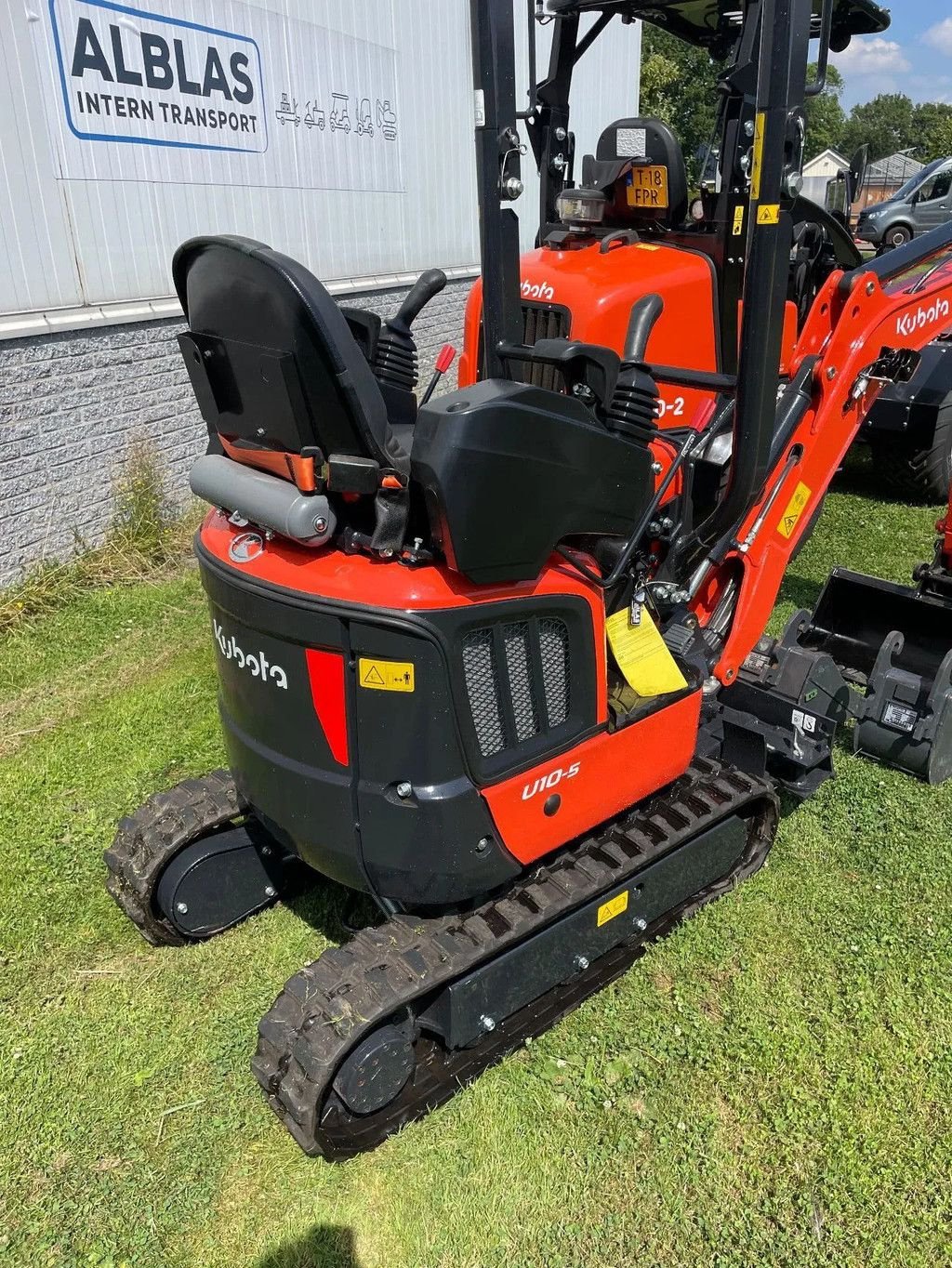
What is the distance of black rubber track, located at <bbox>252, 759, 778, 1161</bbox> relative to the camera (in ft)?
8.32

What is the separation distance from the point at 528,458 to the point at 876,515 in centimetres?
Result: 584

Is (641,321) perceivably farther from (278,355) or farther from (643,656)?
(278,355)

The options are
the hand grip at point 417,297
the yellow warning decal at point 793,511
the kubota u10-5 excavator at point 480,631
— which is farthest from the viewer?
the yellow warning decal at point 793,511

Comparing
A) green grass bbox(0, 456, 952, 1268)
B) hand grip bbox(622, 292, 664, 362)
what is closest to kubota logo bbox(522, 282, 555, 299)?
hand grip bbox(622, 292, 664, 362)

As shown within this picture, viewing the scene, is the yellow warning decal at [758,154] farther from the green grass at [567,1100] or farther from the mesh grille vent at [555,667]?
the green grass at [567,1100]

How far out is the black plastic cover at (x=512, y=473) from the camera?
223 centimetres

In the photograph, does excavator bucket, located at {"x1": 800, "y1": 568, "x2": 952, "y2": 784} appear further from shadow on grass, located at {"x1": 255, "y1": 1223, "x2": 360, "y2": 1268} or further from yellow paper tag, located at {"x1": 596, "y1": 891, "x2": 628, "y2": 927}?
shadow on grass, located at {"x1": 255, "y1": 1223, "x2": 360, "y2": 1268}

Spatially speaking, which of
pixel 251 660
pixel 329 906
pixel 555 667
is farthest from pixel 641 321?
pixel 329 906

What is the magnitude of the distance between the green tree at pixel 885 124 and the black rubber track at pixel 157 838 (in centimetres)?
12303

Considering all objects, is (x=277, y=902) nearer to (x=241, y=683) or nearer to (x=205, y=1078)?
(x=205, y=1078)

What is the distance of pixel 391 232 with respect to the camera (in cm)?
880

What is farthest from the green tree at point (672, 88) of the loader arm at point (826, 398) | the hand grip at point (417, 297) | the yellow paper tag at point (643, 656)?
the yellow paper tag at point (643, 656)

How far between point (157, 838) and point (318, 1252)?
1.33 metres

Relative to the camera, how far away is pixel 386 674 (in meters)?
2.44
